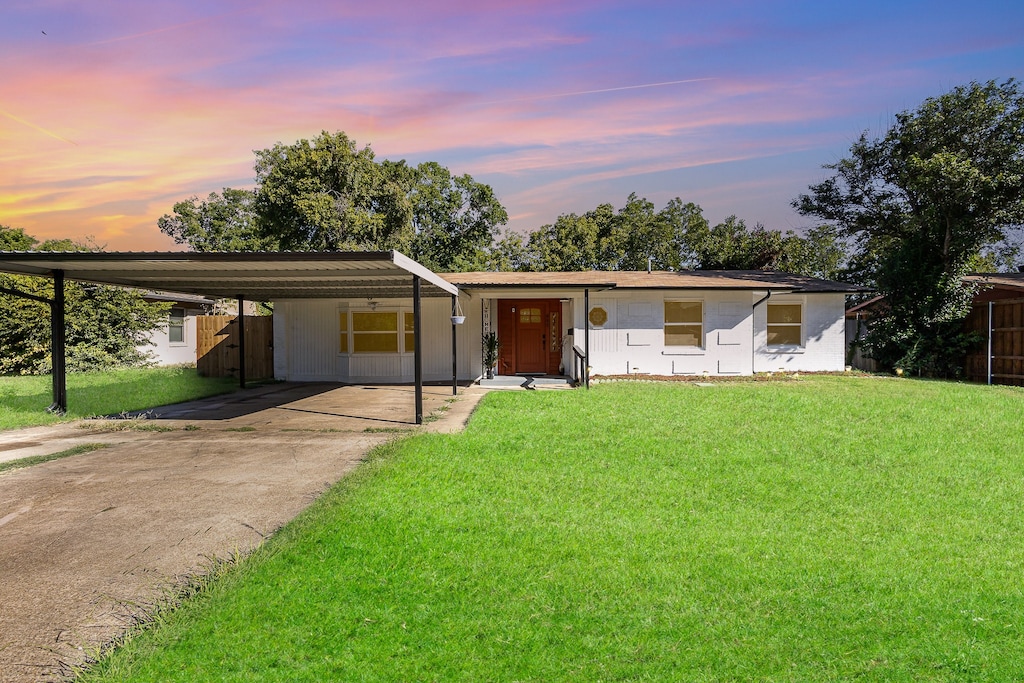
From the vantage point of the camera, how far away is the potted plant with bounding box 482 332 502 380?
50.7 ft

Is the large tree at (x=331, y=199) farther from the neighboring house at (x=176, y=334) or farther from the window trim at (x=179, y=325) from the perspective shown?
the window trim at (x=179, y=325)

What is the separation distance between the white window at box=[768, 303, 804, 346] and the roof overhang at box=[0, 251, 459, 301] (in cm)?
1014

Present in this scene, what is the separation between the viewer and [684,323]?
16.2 metres

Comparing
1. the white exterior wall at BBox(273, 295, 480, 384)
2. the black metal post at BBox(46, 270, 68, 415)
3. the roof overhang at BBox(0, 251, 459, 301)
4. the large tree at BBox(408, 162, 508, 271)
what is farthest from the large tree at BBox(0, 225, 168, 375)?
the large tree at BBox(408, 162, 508, 271)

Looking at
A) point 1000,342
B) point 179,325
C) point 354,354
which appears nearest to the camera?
point 1000,342

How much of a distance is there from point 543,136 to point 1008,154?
1287 centimetres

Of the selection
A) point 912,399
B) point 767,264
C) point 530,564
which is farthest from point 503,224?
point 530,564

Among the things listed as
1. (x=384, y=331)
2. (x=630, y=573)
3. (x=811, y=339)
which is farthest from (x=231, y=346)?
(x=811, y=339)

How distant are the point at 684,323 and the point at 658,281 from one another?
57.1 inches

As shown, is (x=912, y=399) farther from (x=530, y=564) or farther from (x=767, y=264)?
(x=767, y=264)

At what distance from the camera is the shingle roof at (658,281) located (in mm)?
14133

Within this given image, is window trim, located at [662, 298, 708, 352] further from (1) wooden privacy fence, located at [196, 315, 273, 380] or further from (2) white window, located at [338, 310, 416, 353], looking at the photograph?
(1) wooden privacy fence, located at [196, 315, 273, 380]

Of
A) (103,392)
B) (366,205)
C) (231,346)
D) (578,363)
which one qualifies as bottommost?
(103,392)

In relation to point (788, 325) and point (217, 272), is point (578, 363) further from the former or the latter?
point (217, 272)
